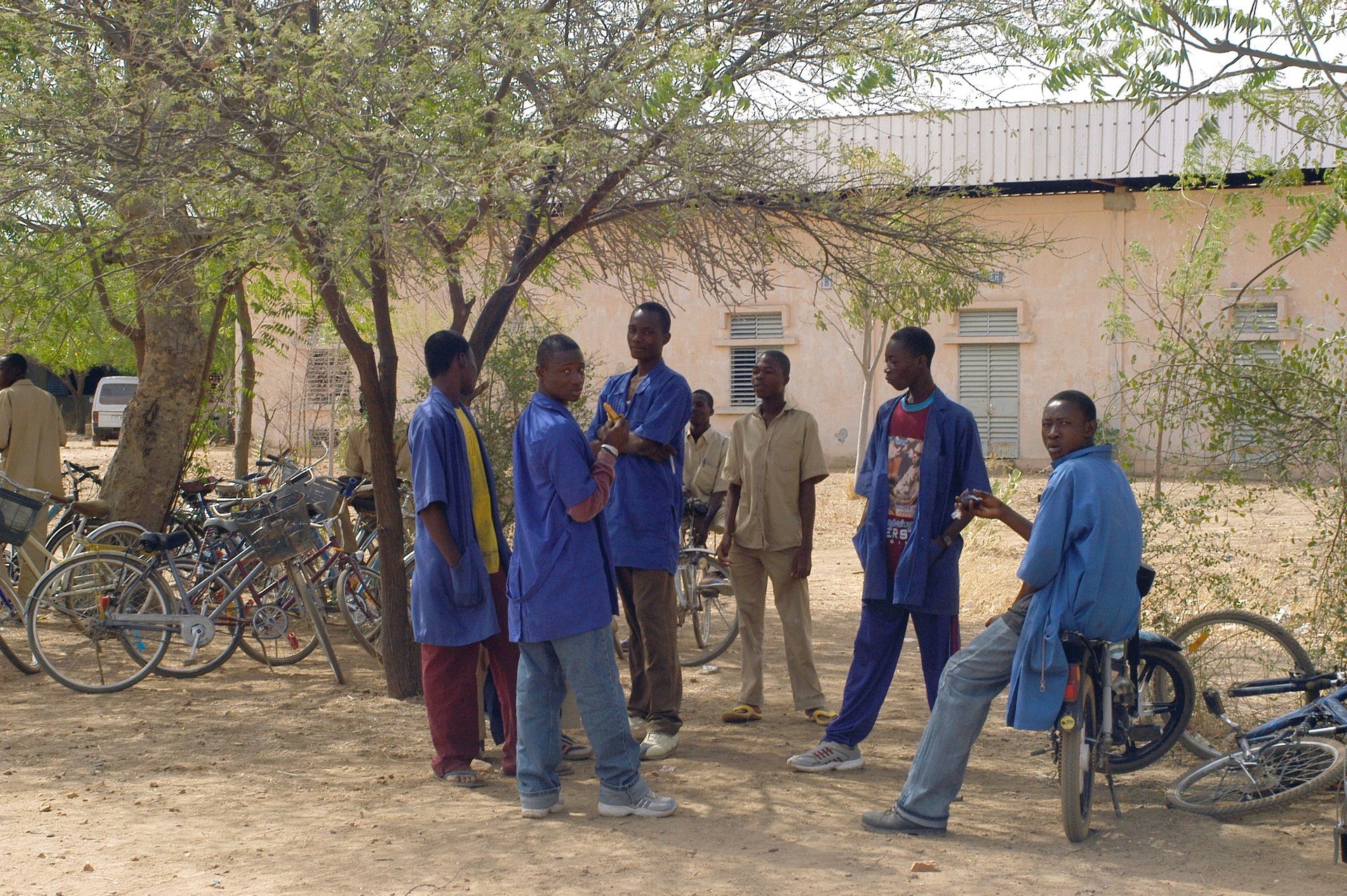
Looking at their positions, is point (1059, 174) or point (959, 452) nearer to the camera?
point (959, 452)

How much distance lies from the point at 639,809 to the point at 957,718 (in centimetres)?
124

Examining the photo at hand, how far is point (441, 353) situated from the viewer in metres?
5.12

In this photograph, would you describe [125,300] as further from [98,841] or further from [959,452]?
[959,452]

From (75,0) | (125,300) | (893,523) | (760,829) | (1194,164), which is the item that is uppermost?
(75,0)

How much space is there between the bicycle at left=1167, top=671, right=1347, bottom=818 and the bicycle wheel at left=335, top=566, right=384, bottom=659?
456 centimetres

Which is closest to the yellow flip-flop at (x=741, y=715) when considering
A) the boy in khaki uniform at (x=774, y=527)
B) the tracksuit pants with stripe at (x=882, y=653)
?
the boy in khaki uniform at (x=774, y=527)

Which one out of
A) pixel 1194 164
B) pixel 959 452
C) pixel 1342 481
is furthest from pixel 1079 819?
pixel 1194 164

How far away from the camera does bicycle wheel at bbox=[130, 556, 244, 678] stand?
6965 mm

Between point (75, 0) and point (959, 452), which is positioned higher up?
point (75, 0)

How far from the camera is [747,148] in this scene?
6.06 metres

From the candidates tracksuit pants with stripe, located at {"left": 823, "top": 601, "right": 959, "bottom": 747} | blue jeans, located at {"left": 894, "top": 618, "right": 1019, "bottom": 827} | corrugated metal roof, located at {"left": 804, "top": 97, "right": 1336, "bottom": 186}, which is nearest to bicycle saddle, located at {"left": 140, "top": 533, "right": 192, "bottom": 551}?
tracksuit pants with stripe, located at {"left": 823, "top": 601, "right": 959, "bottom": 747}

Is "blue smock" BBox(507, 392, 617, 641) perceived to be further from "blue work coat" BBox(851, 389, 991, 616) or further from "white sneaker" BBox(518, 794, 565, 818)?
"blue work coat" BBox(851, 389, 991, 616)

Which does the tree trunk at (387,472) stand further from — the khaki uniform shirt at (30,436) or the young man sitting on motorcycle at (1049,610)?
the khaki uniform shirt at (30,436)

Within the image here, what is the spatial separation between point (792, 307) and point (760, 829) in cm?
1737
